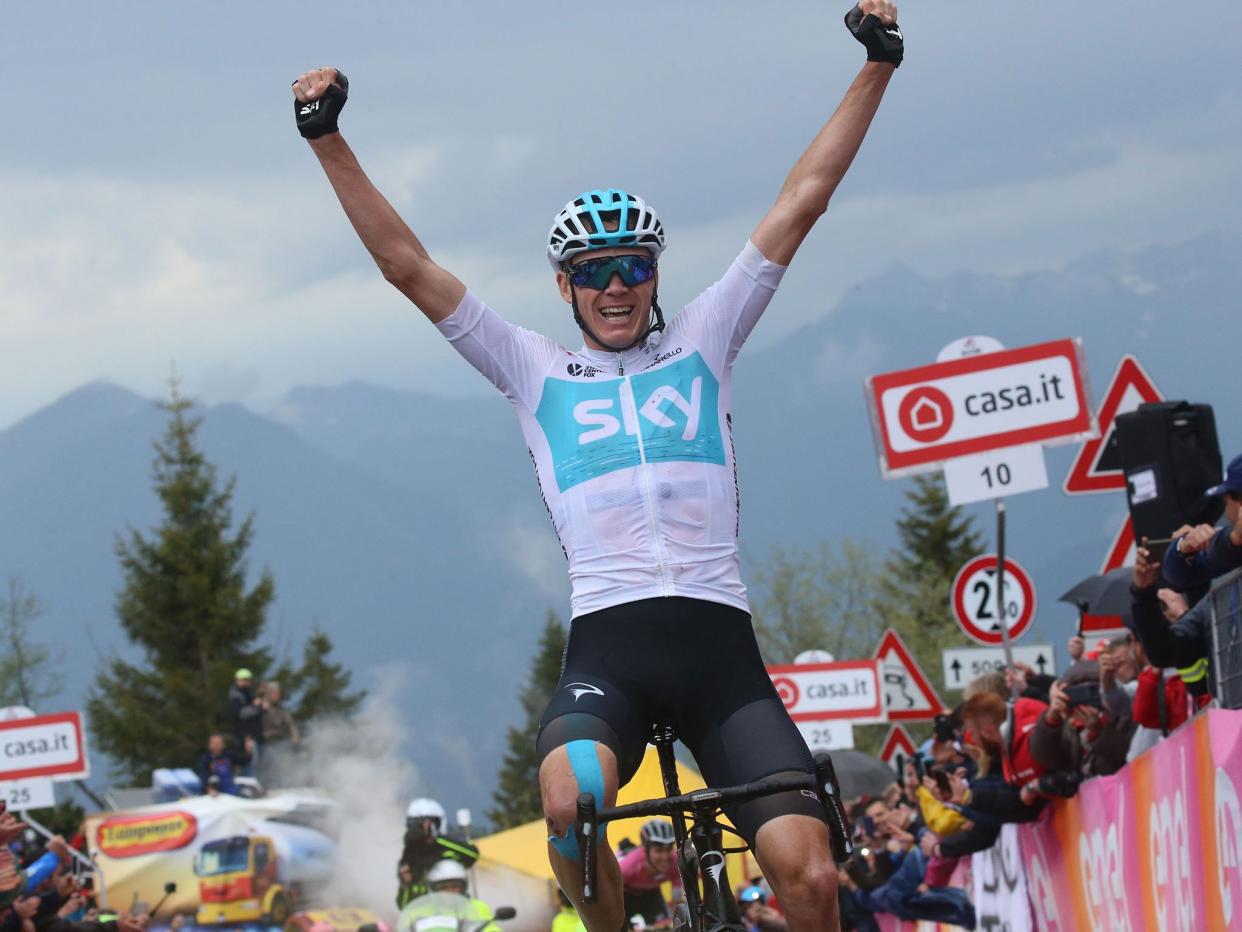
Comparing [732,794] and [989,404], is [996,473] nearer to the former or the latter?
[989,404]

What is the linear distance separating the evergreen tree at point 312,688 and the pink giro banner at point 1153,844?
68.9 m

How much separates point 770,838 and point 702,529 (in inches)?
39.3

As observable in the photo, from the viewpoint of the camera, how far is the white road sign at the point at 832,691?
21969 mm

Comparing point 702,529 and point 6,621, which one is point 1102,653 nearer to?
point 702,529

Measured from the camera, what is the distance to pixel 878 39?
690 cm

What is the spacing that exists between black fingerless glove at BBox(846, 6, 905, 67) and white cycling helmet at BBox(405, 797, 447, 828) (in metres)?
12.1

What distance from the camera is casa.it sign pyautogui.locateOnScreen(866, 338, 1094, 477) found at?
504 inches

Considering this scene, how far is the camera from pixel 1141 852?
944cm

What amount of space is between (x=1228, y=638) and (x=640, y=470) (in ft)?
10.00

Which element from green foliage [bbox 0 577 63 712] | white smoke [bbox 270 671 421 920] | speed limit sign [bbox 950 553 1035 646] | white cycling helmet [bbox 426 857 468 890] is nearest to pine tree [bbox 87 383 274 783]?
green foliage [bbox 0 577 63 712]

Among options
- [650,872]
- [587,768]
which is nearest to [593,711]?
[587,768]

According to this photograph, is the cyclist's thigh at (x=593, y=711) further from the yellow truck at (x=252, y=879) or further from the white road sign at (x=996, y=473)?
the yellow truck at (x=252, y=879)

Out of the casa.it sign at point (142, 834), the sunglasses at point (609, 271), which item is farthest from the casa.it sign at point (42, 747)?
Result: the sunglasses at point (609, 271)

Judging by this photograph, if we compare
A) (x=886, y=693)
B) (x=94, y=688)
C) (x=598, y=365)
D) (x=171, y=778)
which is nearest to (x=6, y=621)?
(x=94, y=688)
